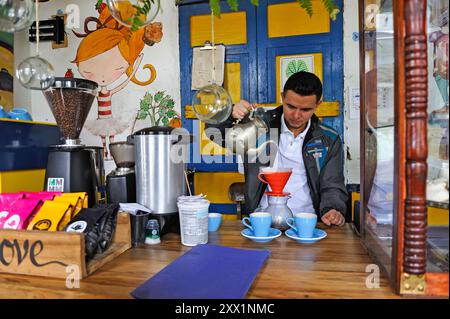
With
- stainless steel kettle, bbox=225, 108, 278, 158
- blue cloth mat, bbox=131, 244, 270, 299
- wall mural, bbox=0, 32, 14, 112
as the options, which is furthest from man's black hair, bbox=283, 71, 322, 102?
wall mural, bbox=0, 32, 14, 112

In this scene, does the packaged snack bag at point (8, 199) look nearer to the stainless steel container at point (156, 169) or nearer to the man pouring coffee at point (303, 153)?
the stainless steel container at point (156, 169)

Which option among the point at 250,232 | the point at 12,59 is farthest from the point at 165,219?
the point at 12,59

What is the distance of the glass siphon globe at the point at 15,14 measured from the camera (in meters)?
1.09

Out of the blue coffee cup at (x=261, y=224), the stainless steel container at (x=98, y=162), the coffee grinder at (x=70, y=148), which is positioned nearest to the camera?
the blue coffee cup at (x=261, y=224)

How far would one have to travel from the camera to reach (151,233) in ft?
4.37

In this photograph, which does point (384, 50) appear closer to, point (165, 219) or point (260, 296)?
point (260, 296)

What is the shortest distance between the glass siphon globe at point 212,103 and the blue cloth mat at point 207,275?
0.52m

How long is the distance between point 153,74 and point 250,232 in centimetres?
244

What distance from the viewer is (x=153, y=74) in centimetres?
343

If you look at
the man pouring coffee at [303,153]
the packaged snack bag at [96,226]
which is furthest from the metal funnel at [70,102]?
the man pouring coffee at [303,153]

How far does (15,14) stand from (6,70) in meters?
2.49

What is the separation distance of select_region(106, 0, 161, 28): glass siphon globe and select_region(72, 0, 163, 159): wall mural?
7.48ft

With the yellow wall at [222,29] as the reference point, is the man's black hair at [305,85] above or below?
below

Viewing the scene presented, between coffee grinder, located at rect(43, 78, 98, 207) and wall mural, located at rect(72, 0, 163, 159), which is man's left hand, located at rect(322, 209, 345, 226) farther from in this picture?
wall mural, located at rect(72, 0, 163, 159)
